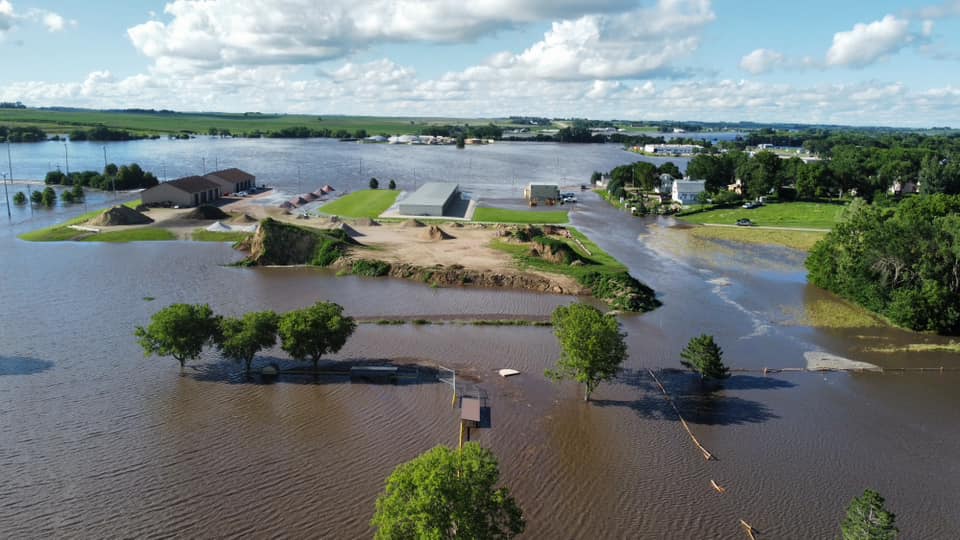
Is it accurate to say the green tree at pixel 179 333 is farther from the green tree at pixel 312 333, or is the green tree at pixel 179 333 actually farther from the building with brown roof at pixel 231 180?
the building with brown roof at pixel 231 180

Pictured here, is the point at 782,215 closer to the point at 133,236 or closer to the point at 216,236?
the point at 216,236

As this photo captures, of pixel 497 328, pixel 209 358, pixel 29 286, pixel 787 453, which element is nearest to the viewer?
pixel 787 453

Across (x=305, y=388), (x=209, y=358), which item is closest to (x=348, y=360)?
(x=305, y=388)

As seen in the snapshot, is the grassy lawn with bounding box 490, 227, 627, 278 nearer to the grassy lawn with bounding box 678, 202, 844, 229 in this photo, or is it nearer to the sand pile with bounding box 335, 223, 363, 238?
the sand pile with bounding box 335, 223, 363, 238

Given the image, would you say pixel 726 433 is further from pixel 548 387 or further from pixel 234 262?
pixel 234 262

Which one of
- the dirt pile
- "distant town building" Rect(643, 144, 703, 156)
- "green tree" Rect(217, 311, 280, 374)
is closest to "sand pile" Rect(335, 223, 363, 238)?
the dirt pile

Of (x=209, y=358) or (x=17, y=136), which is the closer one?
(x=209, y=358)

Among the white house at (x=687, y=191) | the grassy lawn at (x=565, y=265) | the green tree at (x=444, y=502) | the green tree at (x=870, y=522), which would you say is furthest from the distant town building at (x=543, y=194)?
the green tree at (x=444, y=502)

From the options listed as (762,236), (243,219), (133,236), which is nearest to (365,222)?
(243,219)
